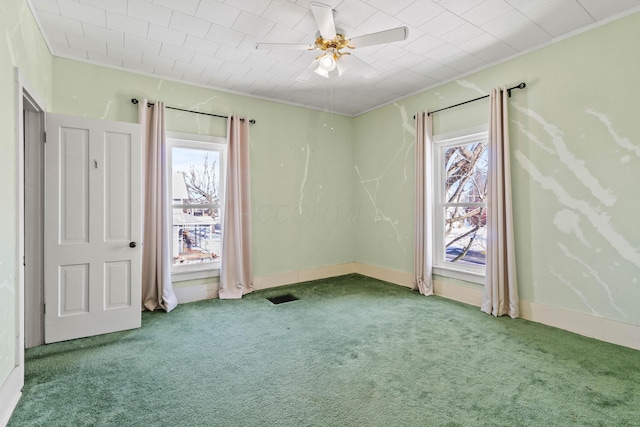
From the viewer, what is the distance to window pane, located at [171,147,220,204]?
160 inches

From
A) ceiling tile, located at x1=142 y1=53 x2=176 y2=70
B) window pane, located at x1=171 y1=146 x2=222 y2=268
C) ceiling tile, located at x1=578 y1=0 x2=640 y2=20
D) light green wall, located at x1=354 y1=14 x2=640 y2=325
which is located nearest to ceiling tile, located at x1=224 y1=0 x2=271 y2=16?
ceiling tile, located at x1=142 y1=53 x2=176 y2=70

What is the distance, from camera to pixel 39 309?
281cm

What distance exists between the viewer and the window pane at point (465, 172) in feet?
12.6

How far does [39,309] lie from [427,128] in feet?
15.0

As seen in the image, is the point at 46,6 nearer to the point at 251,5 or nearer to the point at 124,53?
the point at 124,53

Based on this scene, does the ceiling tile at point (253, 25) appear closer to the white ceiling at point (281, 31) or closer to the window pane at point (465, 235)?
the white ceiling at point (281, 31)

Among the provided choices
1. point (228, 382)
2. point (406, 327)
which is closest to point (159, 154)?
point (228, 382)

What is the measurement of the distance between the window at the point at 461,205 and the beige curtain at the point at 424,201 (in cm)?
11

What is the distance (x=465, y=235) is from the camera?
4.07m

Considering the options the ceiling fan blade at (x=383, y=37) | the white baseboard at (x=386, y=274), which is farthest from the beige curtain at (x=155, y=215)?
the white baseboard at (x=386, y=274)

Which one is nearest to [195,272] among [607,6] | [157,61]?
[157,61]

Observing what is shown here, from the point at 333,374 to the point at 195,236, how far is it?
9.02ft

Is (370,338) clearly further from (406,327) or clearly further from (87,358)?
(87,358)

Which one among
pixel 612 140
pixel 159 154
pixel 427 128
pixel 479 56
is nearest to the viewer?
pixel 612 140
